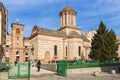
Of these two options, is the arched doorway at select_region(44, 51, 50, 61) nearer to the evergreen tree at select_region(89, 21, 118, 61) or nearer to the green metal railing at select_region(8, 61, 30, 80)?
the evergreen tree at select_region(89, 21, 118, 61)

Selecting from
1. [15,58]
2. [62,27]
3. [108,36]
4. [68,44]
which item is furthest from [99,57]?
[15,58]

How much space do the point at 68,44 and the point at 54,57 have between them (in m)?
5.40

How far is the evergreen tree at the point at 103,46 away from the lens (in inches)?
1443

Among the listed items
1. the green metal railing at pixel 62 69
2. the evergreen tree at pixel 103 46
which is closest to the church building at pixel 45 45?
the evergreen tree at pixel 103 46

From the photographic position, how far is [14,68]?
64.2ft

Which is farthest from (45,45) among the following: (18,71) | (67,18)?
(18,71)

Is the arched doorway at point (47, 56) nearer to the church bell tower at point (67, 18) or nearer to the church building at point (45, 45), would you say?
the church building at point (45, 45)

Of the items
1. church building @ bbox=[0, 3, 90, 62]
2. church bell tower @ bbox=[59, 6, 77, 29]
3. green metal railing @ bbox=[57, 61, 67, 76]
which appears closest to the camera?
green metal railing @ bbox=[57, 61, 67, 76]

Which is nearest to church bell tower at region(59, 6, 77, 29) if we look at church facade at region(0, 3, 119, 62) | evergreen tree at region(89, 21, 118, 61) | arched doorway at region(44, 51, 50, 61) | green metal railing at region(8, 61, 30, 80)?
church facade at region(0, 3, 119, 62)

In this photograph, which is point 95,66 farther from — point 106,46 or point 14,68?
point 14,68

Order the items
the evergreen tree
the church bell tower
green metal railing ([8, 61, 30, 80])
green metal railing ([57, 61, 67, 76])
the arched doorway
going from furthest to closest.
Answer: the church bell tower → the arched doorway → the evergreen tree → green metal railing ([57, 61, 67, 76]) → green metal railing ([8, 61, 30, 80])

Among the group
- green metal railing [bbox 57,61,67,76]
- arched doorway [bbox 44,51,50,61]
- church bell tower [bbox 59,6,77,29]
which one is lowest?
green metal railing [bbox 57,61,67,76]

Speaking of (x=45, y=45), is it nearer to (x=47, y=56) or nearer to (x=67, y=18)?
(x=47, y=56)

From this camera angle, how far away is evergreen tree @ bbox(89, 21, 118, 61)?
120ft
